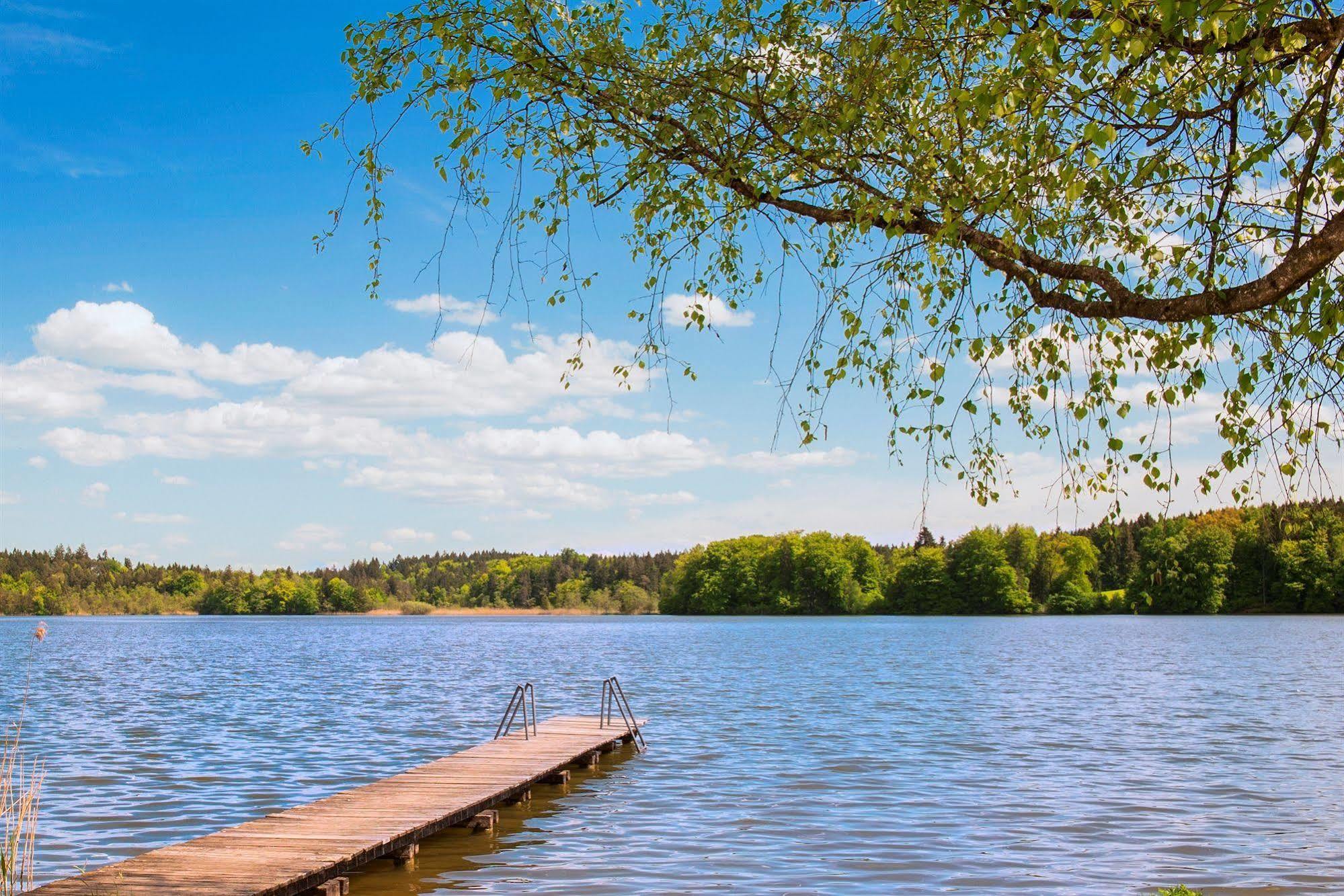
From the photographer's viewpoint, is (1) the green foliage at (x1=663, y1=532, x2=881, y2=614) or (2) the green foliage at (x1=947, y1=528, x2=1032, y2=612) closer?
(2) the green foliage at (x1=947, y1=528, x2=1032, y2=612)

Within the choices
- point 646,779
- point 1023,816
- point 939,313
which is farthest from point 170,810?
point 939,313

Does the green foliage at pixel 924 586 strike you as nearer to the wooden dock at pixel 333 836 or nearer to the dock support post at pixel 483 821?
the wooden dock at pixel 333 836

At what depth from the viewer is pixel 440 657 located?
60938mm

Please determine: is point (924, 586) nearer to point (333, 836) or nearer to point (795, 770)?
point (795, 770)

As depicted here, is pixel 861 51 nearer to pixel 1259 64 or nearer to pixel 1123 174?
pixel 1123 174

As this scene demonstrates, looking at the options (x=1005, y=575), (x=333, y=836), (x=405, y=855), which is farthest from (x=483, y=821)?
(x=1005, y=575)

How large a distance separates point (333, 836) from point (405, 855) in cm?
114

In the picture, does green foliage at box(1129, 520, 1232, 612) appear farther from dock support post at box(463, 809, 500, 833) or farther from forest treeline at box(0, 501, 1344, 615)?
dock support post at box(463, 809, 500, 833)

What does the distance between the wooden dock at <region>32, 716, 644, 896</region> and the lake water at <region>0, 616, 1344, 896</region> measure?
49 centimetres

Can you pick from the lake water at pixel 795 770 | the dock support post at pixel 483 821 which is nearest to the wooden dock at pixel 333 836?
the dock support post at pixel 483 821

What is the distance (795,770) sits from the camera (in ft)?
65.4

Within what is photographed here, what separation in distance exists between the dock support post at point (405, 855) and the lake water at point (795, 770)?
0.23m

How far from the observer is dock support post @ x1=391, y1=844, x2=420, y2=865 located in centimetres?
1290

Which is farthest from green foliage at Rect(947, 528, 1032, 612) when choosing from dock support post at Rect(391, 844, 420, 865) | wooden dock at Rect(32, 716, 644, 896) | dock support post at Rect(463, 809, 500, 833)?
dock support post at Rect(391, 844, 420, 865)
